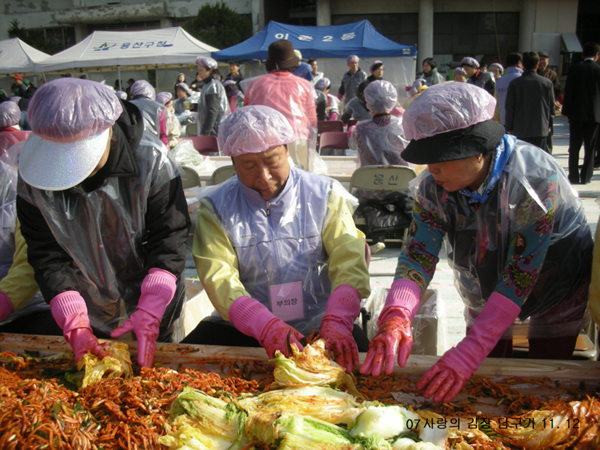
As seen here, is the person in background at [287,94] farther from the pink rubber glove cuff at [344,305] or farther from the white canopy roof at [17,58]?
the white canopy roof at [17,58]

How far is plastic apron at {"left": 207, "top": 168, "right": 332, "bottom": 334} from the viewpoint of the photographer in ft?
7.36


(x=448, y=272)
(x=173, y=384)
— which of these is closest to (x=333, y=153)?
(x=448, y=272)

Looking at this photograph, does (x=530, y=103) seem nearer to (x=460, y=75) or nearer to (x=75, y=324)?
(x=460, y=75)

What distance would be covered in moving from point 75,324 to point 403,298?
4.12 feet

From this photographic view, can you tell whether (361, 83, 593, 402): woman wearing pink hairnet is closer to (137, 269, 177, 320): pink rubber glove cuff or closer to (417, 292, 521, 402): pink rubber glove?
(417, 292, 521, 402): pink rubber glove

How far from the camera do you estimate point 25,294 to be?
7.50ft

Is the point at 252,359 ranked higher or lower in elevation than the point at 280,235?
lower

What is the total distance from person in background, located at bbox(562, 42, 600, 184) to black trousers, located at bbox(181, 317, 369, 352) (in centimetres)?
638

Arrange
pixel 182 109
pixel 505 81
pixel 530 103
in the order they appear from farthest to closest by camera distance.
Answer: pixel 182 109
pixel 505 81
pixel 530 103

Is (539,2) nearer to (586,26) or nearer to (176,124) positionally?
(586,26)

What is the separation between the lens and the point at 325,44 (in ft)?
49.0

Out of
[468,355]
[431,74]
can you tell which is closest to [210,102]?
[431,74]

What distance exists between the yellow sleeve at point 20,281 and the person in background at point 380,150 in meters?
3.32

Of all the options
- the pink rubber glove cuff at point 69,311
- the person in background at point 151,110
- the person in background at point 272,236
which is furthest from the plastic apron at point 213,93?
the pink rubber glove cuff at point 69,311
